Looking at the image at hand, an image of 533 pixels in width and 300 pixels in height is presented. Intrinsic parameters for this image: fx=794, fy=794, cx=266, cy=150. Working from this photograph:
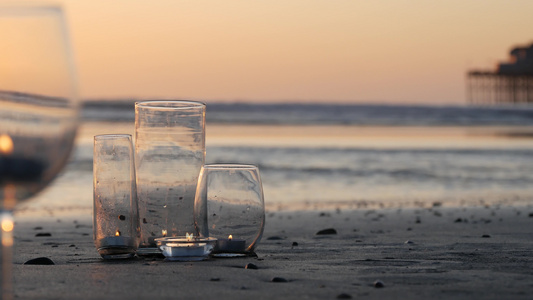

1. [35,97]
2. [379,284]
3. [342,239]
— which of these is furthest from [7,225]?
[342,239]

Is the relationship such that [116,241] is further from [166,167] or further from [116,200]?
[166,167]

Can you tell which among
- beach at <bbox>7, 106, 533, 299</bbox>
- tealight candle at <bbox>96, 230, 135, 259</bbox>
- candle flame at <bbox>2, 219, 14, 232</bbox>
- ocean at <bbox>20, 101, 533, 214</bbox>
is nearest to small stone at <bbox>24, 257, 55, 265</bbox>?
beach at <bbox>7, 106, 533, 299</bbox>

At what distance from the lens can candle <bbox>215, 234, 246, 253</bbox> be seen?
3939mm

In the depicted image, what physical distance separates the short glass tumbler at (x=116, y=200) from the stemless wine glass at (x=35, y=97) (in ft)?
7.20

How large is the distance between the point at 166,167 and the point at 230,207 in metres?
0.39

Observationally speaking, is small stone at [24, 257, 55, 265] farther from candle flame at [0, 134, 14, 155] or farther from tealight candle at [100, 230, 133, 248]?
candle flame at [0, 134, 14, 155]

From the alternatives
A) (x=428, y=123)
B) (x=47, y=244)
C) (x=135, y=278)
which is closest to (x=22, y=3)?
(x=135, y=278)

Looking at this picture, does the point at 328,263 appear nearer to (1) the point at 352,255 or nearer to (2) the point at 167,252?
(1) the point at 352,255

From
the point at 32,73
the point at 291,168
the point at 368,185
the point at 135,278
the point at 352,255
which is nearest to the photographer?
the point at 32,73

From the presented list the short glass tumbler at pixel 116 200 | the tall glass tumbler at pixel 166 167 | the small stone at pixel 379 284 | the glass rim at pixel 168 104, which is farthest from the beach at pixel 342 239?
the glass rim at pixel 168 104

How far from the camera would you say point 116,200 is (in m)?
3.97

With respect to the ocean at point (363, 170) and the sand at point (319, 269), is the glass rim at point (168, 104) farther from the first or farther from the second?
the ocean at point (363, 170)

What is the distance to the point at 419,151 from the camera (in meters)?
18.3

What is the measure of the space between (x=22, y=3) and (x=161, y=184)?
7.63 feet
